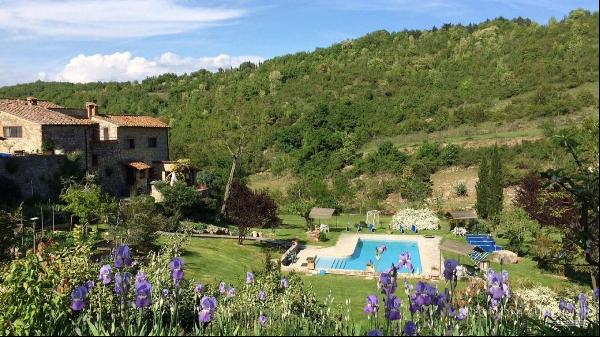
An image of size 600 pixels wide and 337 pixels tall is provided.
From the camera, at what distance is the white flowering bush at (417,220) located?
28.9m

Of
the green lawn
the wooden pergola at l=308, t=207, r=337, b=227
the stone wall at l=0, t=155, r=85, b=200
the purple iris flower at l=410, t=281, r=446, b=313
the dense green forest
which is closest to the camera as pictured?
the purple iris flower at l=410, t=281, r=446, b=313

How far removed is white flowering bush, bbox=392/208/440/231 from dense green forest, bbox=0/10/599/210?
5.81m

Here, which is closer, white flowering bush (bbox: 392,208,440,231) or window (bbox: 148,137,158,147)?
A: white flowering bush (bbox: 392,208,440,231)

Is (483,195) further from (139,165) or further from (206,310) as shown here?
(206,310)

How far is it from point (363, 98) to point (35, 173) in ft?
143

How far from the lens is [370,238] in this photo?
2619 centimetres

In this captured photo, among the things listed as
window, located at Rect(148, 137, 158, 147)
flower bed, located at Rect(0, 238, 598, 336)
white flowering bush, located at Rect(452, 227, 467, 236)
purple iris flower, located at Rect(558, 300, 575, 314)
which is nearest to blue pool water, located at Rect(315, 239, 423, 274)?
white flowering bush, located at Rect(452, 227, 467, 236)

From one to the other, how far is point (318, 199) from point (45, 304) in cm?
3015

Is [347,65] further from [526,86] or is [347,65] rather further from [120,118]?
[120,118]

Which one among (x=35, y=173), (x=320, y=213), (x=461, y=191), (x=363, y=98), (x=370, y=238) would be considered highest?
(x=363, y=98)

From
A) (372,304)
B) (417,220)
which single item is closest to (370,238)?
(417,220)

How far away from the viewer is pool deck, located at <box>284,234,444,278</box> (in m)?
18.5

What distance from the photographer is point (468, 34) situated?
239 feet

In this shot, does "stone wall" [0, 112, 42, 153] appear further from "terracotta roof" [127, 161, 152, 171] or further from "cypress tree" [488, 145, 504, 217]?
"cypress tree" [488, 145, 504, 217]
